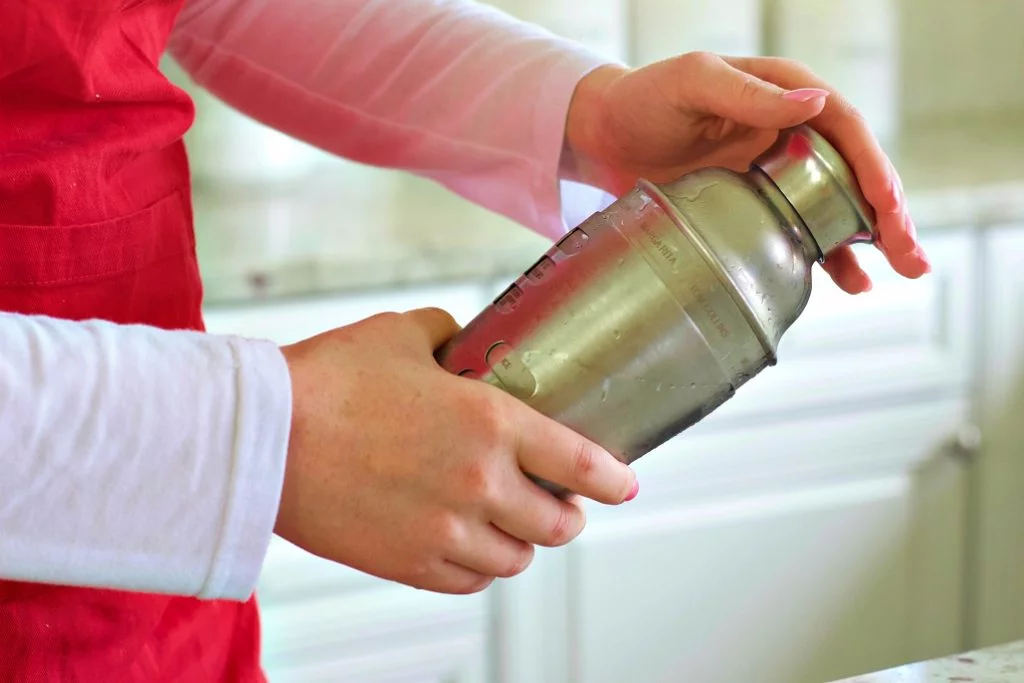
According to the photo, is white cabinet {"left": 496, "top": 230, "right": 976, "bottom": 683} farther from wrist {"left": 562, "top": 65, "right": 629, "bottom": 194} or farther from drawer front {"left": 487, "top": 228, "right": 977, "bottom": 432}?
wrist {"left": 562, "top": 65, "right": 629, "bottom": 194}

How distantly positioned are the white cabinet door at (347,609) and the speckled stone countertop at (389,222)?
2 centimetres

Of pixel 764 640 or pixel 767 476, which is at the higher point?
pixel 767 476

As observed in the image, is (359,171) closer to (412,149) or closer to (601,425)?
(412,149)

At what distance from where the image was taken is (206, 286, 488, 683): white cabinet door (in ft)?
3.57

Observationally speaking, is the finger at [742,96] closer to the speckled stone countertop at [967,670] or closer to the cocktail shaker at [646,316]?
the cocktail shaker at [646,316]

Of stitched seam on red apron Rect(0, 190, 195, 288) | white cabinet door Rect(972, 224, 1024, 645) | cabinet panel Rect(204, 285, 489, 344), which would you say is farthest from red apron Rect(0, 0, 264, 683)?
white cabinet door Rect(972, 224, 1024, 645)

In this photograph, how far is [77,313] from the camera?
0.51m

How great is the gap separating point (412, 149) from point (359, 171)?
91 cm

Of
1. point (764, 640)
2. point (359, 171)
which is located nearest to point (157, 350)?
point (764, 640)

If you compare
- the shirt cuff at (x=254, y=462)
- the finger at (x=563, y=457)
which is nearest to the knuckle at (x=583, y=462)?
the finger at (x=563, y=457)

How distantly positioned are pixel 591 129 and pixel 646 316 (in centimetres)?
20

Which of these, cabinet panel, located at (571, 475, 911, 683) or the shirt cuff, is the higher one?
the shirt cuff

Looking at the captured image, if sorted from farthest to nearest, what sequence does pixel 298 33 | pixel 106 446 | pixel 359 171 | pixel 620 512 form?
pixel 359 171 → pixel 620 512 → pixel 298 33 → pixel 106 446

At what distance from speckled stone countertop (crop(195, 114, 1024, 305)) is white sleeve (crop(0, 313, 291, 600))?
26.6 inches
